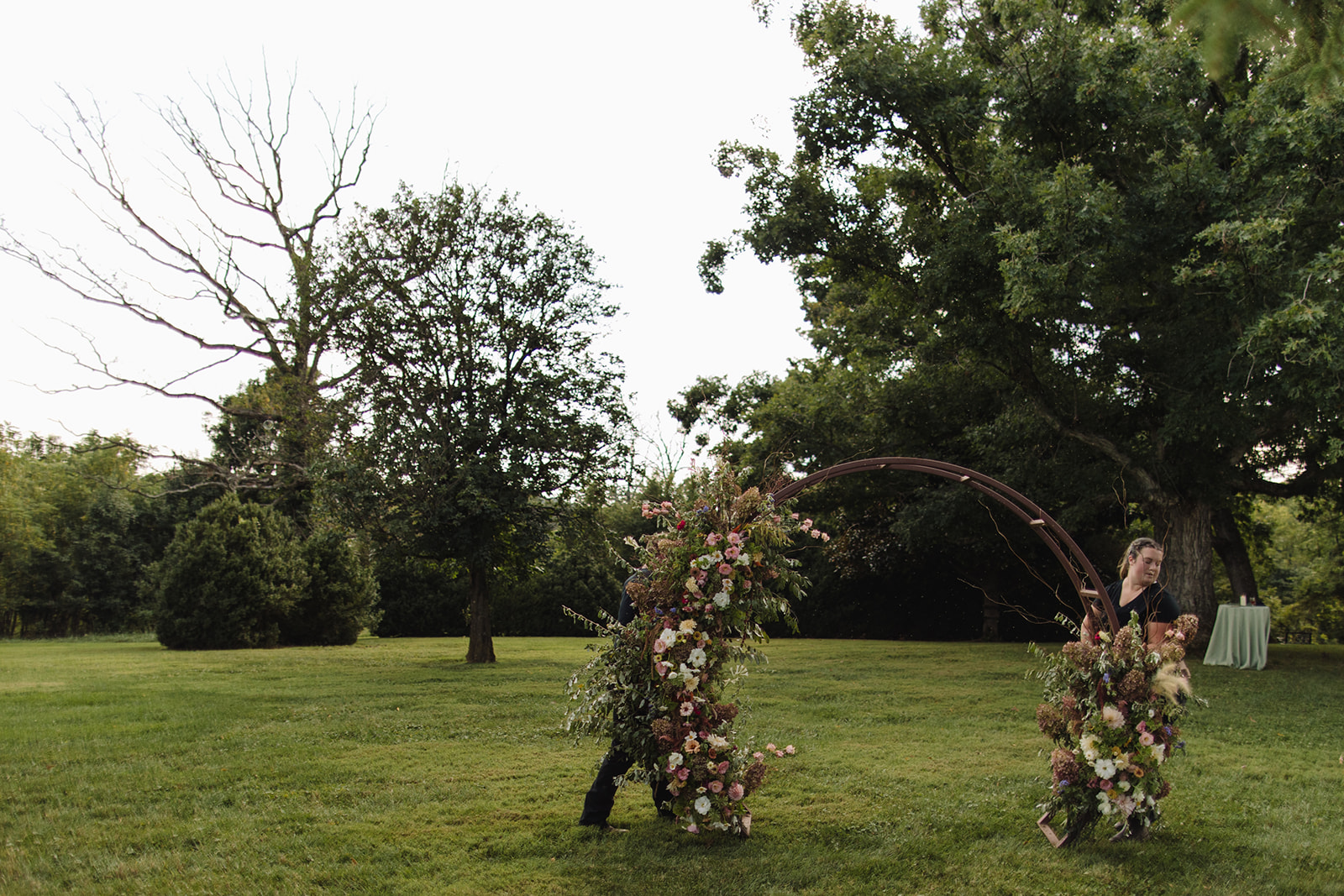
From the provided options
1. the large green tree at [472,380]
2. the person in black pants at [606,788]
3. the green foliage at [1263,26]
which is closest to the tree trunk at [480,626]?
the large green tree at [472,380]

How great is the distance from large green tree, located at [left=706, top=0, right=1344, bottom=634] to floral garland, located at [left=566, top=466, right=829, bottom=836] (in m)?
8.26

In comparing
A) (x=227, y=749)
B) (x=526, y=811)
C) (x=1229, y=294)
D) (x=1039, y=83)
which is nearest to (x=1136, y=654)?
(x=526, y=811)

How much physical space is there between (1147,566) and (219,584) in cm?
1910

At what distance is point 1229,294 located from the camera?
37.1ft

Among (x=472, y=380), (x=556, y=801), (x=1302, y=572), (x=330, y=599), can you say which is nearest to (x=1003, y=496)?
(x=556, y=801)

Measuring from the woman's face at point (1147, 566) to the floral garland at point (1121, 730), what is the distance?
44cm

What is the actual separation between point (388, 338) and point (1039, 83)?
431 inches

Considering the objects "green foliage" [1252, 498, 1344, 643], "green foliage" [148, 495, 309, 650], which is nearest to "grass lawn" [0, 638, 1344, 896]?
"green foliage" [148, 495, 309, 650]

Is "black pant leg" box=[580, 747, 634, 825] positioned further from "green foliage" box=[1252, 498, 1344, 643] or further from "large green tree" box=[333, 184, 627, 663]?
"green foliage" box=[1252, 498, 1344, 643]

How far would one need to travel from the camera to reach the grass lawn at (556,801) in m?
4.37

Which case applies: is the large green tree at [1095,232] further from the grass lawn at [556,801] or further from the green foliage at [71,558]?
the green foliage at [71,558]

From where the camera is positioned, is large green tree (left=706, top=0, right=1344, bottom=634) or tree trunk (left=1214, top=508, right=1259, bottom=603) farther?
tree trunk (left=1214, top=508, right=1259, bottom=603)

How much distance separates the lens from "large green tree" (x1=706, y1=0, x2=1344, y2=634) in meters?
11.4

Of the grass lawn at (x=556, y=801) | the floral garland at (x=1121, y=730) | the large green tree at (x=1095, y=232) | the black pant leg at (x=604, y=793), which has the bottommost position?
the grass lawn at (x=556, y=801)
